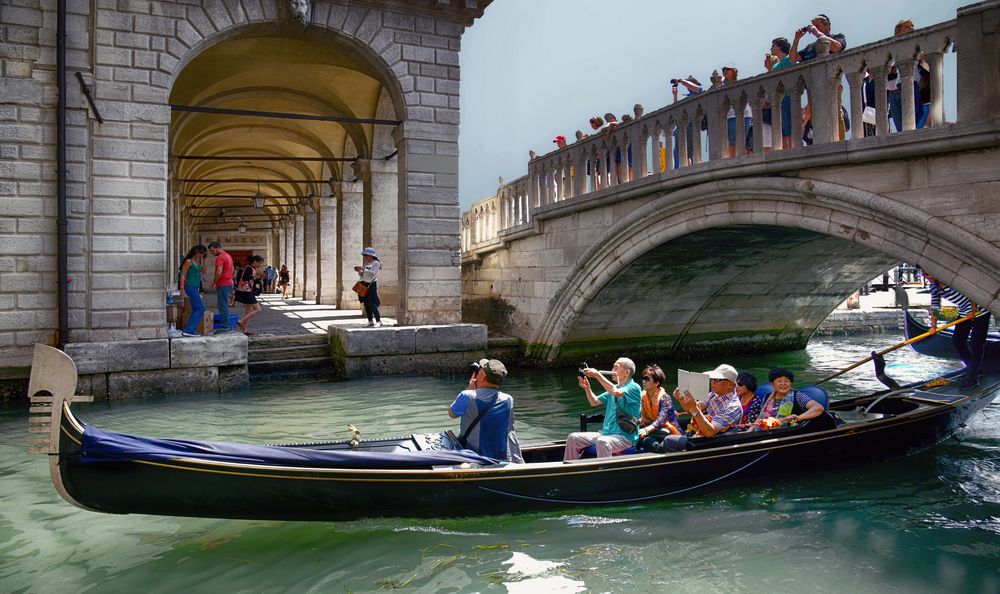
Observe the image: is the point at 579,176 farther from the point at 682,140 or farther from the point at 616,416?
the point at 616,416

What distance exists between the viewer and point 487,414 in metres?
4.26

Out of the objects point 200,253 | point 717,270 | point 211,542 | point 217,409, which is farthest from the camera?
point 717,270

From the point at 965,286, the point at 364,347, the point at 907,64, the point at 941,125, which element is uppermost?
the point at 907,64

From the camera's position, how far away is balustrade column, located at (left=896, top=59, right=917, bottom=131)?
17.9ft

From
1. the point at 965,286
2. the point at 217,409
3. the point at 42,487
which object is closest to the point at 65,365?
the point at 42,487

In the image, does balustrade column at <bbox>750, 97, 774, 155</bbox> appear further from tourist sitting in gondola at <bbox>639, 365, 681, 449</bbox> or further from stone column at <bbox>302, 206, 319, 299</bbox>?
stone column at <bbox>302, 206, 319, 299</bbox>

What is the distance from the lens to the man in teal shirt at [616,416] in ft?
15.0

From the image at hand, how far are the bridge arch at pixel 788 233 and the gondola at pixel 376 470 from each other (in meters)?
1.30

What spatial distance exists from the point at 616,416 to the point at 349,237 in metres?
10.5

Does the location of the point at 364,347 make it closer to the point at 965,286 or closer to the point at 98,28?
the point at 98,28

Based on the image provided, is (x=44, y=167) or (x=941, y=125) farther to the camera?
(x=44, y=167)

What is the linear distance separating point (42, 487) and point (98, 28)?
510 cm

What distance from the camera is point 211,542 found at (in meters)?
3.86

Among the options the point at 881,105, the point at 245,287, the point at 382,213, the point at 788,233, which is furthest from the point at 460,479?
the point at 382,213
